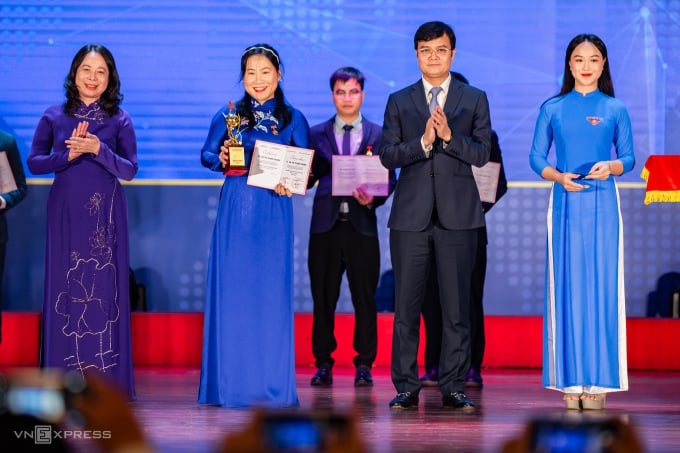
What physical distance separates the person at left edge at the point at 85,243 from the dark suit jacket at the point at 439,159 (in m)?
1.27

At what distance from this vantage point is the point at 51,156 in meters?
4.52

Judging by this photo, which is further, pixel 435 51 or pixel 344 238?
pixel 344 238

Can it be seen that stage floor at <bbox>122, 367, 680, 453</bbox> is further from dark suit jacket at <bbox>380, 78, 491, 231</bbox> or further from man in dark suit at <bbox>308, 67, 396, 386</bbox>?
dark suit jacket at <bbox>380, 78, 491, 231</bbox>

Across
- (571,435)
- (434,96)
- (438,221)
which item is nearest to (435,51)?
(434,96)

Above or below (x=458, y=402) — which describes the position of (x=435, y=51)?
above

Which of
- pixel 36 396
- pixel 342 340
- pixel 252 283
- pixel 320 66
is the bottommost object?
pixel 342 340

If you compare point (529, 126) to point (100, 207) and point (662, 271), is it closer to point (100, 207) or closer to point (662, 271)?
point (662, 271)

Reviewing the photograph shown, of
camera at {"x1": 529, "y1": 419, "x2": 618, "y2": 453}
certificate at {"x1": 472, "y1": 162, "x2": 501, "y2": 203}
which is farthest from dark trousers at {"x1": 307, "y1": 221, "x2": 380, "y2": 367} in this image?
camera at {"x1": 529, "y1": 419, "x2": 618, "y2": 453}

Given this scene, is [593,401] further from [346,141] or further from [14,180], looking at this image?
[14,180]

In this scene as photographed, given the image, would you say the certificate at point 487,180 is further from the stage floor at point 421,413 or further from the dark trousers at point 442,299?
the dark trousers at point 442,299

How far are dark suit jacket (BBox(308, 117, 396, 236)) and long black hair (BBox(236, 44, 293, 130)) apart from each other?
4.17 feet

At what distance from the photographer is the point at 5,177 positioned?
519cm

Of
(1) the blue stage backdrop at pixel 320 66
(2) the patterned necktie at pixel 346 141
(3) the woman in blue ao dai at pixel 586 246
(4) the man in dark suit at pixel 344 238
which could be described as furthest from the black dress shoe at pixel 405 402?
(1) the blue stage backdrop at pixel 320 66

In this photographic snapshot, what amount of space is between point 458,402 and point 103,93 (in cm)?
217
